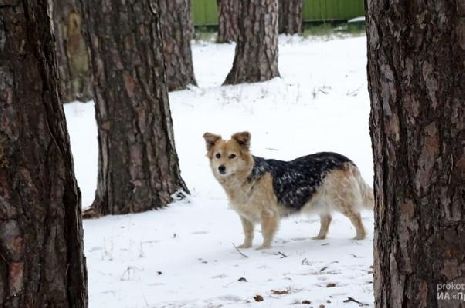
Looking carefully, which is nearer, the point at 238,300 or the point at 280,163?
the point at 238,300

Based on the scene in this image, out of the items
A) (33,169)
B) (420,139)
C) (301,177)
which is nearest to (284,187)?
(301,177)

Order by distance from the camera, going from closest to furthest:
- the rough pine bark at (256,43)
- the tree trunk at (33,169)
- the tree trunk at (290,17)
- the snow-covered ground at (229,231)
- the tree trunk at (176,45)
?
the tree trunk at (33,169) → the snow-covered ground at (229,231) → the tree trunk at (176,45) → the rough pine bark at (256,43) → the tree trunk at (290,17)

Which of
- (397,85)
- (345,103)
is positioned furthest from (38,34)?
(345,103)

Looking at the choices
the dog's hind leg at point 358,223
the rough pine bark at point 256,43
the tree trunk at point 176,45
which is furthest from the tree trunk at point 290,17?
the dog's hind leg at point 358,223

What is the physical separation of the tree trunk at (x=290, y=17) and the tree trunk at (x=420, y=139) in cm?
2203

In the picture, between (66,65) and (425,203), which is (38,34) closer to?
(425,203)

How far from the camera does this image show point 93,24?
27.3 feet

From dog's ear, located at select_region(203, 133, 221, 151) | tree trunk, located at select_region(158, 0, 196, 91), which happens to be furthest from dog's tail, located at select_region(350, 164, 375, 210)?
tree trunk, located at select_region(158, 0, 196, 91)

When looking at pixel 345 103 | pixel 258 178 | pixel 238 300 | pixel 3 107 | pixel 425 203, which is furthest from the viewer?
pixel 345 103

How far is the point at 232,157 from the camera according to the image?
25.4 ft

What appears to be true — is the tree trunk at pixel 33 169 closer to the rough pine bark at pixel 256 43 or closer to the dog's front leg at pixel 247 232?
the dog's front leg at pixel 247 232

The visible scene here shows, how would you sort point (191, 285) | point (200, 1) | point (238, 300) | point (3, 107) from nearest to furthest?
point (3, 107), point (238, 300), point (191, 285), point (200, 1)

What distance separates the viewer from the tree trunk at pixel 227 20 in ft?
67.8

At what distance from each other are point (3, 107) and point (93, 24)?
214 inches
